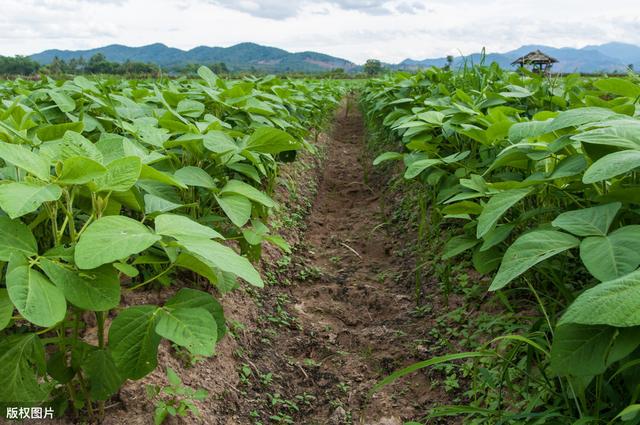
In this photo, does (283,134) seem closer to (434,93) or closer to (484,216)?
(484,216)

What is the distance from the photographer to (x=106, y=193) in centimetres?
137

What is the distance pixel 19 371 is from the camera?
3.99 ft

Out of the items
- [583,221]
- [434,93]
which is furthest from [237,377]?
[434,93]

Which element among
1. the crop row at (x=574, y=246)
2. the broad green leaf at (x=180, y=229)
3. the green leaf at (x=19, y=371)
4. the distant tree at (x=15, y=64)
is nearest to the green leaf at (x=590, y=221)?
the crop row at (x=574, y=246)

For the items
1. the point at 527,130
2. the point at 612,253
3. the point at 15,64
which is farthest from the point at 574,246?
the point at 15,64

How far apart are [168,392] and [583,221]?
1.29 metres

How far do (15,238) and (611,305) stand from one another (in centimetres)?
118

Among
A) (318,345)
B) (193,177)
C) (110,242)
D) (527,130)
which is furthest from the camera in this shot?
(318,345)

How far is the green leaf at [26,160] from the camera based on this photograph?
3.82 feet

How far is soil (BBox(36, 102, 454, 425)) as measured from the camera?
6.42 feet

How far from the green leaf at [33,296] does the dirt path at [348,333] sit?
48.5 inches

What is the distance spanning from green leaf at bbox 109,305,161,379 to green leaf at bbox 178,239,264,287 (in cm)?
25

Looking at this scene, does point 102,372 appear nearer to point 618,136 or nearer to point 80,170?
point 80,170

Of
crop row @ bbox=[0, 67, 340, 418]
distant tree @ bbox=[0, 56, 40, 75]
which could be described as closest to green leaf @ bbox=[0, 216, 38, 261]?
crop row @ bbox=[0, 67, 340, 418]
